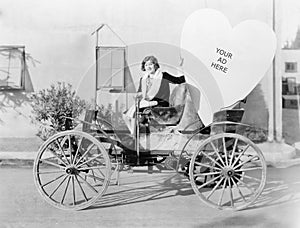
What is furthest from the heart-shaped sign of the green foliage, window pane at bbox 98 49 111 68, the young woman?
the green foliage

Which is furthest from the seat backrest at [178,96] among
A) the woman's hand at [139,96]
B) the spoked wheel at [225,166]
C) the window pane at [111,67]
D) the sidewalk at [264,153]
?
the sidewalk at [264,153]

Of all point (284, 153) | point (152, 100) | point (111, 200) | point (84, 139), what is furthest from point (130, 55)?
point (284, 153)

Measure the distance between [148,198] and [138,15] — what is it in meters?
1.44

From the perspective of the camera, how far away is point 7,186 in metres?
3.62

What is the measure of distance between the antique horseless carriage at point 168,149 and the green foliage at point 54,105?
388 millimetres

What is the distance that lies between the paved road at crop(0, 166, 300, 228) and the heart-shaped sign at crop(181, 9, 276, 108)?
2.45ft

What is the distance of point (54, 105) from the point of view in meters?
3.92

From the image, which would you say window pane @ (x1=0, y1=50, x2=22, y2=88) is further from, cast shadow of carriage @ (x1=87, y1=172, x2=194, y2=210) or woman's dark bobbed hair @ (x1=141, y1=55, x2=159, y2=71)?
cast shadow of carriage @ (x1=87, y1=172, x2=194, y2=210)

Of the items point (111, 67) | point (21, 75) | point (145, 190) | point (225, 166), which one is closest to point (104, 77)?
point (111, 67)

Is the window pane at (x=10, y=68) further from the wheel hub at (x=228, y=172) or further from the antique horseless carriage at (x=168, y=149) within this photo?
the wheel hub at (x=228, y=172)

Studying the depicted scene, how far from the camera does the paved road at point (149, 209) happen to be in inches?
112

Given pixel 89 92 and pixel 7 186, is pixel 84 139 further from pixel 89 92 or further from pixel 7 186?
pixel 7 186

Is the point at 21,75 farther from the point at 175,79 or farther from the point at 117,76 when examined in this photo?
the point at 175,79

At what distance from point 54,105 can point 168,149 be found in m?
1.20
